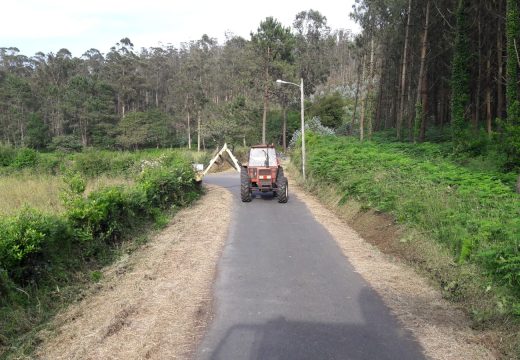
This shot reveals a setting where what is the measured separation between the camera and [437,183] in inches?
487

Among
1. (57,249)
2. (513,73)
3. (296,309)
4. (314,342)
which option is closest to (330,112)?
(513,73)

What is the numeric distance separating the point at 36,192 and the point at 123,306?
992 centimetres

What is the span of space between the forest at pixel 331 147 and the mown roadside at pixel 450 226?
0.04 metres

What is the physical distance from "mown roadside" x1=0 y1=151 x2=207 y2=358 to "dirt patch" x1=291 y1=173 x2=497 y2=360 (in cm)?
516

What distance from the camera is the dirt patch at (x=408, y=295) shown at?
5465mm

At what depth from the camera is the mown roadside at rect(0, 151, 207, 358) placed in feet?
19.7

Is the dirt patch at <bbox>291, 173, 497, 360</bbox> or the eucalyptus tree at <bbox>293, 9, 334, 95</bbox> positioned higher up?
the eucalyptus tree at <bbox>293, 9, 334, 95</bbox>

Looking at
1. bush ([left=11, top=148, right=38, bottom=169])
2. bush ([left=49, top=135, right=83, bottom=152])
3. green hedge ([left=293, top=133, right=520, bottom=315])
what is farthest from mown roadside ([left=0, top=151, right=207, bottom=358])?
bush ([left=49, top=135, right=83, bottom=152])

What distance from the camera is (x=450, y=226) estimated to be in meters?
8.73

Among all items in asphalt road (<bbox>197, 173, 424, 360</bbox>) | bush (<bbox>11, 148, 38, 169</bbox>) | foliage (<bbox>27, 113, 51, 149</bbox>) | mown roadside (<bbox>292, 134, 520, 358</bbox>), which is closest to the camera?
asphalt road (<bbox>197, 173, 424, 360</bbox>)

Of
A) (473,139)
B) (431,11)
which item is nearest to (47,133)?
(431,11)

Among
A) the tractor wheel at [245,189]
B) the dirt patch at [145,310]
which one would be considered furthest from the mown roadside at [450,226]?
the dirt patch at [145,310]

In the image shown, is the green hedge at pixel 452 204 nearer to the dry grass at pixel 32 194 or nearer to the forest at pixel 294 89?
the forest at pixel 294 89

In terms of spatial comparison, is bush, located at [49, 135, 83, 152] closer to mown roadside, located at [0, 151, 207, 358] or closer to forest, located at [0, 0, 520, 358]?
forest, located at [0, 0, 520, 358]
